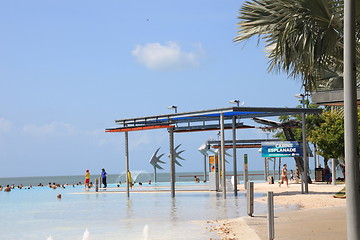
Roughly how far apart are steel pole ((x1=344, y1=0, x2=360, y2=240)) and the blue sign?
70.2 ft

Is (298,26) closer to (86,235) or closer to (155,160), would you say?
(86,235)

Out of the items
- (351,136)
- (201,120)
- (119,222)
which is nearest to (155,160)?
(201,120)

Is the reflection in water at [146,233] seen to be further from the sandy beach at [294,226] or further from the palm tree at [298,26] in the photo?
the palm tree at [298,26]

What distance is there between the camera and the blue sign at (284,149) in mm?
30672

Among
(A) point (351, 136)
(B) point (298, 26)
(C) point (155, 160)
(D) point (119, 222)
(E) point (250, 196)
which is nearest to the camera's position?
(A) point (351, 136)

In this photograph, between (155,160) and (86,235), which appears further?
Answer: (155,160)

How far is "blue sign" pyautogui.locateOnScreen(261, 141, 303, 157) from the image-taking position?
30.7 metres

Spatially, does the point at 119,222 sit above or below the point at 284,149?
below

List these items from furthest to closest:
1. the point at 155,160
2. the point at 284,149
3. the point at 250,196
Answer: the point at 155,160, the point at 284,149, the point at 250,196

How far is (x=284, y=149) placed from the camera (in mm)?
30844

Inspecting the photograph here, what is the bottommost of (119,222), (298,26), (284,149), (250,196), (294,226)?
(119,222)

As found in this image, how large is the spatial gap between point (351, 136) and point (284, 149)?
21690mm

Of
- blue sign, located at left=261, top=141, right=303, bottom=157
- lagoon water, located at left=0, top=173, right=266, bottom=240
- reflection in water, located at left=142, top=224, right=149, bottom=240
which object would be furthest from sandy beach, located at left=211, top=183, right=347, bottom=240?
blue sign, located at left=261, top=141, right=303, bottom=157

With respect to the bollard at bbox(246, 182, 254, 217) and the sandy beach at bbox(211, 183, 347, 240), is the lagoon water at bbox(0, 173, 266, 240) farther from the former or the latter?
the bollard at bbox(246, 182, 254, 217)
